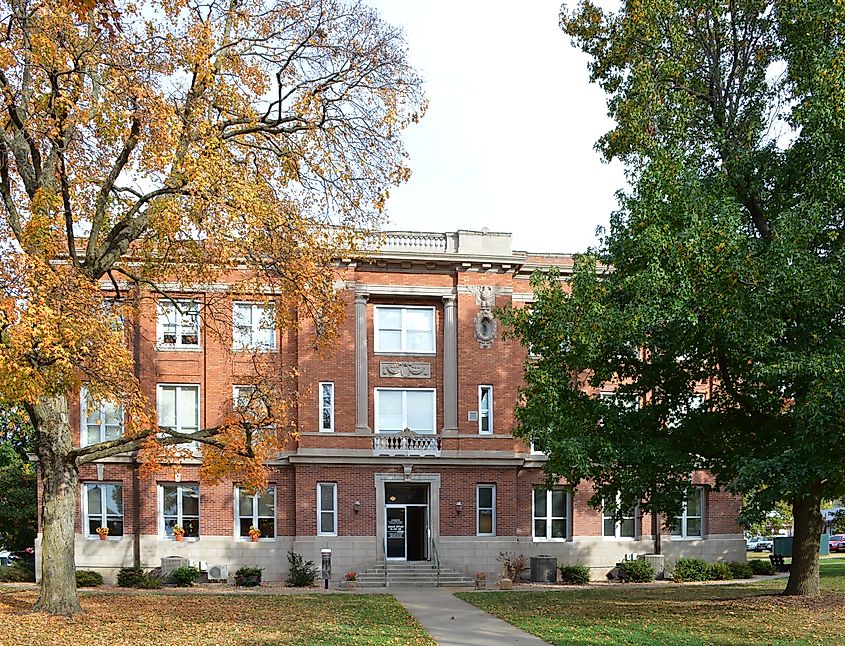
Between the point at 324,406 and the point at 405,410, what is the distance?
2876 millimetres

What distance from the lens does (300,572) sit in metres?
29.5

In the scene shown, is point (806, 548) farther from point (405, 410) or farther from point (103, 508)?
point (103, 508)

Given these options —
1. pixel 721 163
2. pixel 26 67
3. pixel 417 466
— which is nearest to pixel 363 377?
pixel 417 466

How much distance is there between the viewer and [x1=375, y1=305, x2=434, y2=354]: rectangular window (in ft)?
105

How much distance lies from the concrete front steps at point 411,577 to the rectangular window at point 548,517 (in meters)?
3.87

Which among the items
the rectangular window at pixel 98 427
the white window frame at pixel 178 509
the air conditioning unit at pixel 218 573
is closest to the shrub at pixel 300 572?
the air conditioning unit at pixel 218 573

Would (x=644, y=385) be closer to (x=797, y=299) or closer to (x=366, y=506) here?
(x=797, y=299)

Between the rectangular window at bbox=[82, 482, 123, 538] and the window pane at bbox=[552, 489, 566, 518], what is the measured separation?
15.3m

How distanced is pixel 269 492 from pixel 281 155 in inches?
609

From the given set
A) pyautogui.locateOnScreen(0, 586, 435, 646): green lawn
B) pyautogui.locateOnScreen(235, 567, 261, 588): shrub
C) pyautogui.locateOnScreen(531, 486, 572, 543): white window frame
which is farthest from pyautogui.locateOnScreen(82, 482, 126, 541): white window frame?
pyautogui.locateOnScreen(531, 486, 572, 543): white window frame

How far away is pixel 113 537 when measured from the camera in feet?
100.0

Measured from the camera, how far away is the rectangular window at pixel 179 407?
31.0 metres

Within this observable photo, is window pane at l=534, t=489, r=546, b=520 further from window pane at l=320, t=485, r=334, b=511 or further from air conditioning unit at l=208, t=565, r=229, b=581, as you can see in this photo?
air conditioning unit at l=208, t=565, r=229, b=581

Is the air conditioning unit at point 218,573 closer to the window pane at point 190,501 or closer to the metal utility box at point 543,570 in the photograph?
the window pane at point 190,501
